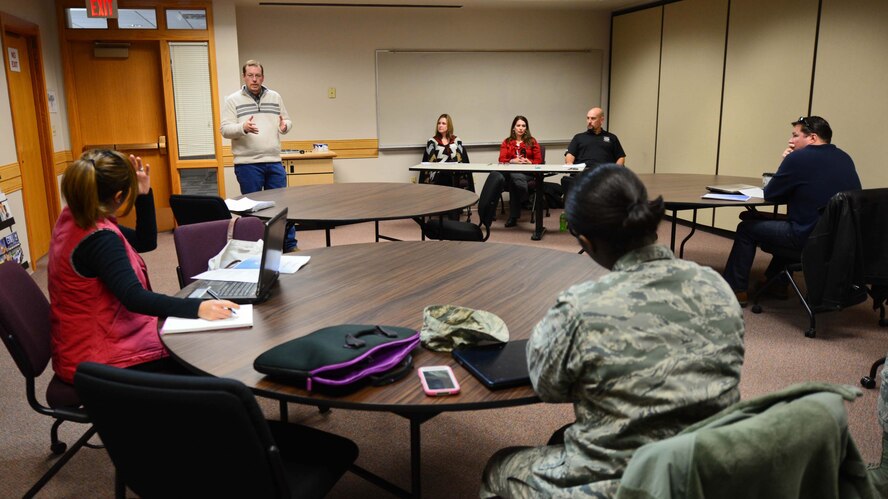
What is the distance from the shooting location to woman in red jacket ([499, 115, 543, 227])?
7598 mm

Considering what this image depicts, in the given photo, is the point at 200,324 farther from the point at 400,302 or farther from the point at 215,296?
the point at 400,302

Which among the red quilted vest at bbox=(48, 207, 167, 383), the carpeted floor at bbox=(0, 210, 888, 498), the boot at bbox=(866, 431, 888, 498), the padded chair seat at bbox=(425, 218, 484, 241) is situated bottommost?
the carpeted floor at bbox=(0, 210, 888, 498)

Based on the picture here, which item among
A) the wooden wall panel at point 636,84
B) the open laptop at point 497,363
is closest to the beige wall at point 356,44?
the wooden wall panel at point 636,84

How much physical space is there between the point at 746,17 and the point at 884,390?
18.1 feet

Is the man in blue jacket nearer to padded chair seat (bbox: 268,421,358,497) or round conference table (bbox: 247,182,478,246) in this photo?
round conference table (bbox: 247,182,478,246)

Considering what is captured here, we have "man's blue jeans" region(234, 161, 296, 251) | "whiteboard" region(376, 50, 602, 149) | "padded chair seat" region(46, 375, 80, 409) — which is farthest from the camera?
"whiteboard" region(376, 50, 602, 149)

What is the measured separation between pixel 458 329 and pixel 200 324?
73cm

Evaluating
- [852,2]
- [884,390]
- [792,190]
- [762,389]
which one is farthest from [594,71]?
[884,390]

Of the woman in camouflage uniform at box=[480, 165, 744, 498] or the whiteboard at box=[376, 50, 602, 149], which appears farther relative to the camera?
the whiteboard at box=[376, 50, 602, 149]

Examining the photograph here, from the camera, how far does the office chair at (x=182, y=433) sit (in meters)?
1.23

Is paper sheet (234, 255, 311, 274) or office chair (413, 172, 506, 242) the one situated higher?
paper sheet (234, 255, 311, 274)

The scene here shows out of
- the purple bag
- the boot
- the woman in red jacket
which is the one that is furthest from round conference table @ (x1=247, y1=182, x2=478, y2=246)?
the woman in red jacket

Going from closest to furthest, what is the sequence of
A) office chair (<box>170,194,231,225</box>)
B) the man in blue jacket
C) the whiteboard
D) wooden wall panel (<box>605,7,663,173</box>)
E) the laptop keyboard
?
the laptop keyboard < office chair (<box>170,194,231,225</box>) < the man in blue jacket < wooden wall panel (<box>605,7,663,173</box>) < the whiteboard

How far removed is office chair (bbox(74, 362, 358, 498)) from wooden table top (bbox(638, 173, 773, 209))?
2918mm
